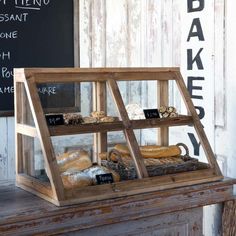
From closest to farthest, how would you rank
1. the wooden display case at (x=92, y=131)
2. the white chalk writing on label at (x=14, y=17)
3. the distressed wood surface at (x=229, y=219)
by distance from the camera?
1. the wooden display case at (x=92, y=131)
2. the distressed wood surface at (x=229, y=219)
3. the white chalk writing on label at (x=14, y=17)

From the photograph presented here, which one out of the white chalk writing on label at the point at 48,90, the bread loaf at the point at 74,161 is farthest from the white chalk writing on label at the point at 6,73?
the bread loaf at the point at 74,161

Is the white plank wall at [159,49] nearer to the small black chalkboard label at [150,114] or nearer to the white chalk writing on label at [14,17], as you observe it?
the small black chalkboard label at [150,114]

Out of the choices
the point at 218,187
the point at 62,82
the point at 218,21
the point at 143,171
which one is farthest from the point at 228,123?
the point at 62,82

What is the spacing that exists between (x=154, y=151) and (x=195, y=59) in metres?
1.06

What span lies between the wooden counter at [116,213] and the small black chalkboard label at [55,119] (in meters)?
0.28

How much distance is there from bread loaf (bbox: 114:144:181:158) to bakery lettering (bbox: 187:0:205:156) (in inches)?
32.1

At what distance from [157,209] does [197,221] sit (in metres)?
0.24

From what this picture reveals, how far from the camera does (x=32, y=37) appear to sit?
346 cm

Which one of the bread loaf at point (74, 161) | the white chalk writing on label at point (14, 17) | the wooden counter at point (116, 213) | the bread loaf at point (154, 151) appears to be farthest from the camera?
the white chalk writing on label at point (14, 17)

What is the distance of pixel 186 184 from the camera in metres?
1.94

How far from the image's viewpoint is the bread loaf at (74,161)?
1.84m

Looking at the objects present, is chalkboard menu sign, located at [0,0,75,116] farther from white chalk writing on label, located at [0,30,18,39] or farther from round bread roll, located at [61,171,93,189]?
round bread roll, located at [61,171,93,189]

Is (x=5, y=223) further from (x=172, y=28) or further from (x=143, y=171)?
(x=172, y=28)

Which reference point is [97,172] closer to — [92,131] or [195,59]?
[92,131]
